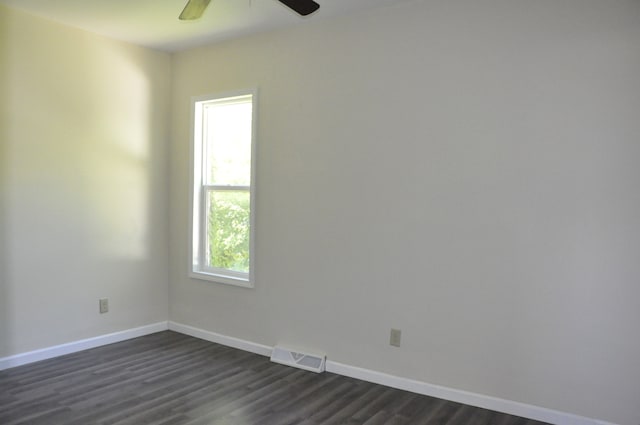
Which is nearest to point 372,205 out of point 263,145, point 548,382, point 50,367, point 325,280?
point 325,280

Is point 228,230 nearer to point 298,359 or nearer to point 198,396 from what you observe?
point 298,359

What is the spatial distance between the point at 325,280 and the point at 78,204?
211 cm

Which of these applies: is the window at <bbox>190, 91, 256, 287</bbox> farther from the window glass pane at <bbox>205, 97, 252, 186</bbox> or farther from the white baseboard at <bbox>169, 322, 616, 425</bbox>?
the white baseboard at <bbox>169, 322, 616, 425</bbox>

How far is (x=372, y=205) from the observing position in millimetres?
3238

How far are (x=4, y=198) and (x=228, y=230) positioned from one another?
5.55 ft

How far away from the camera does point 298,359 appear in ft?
11.6

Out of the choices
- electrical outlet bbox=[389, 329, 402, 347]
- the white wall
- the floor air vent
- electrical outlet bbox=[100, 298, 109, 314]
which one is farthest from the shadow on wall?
electrical outlet bbox=[389, 329, 402, 347]

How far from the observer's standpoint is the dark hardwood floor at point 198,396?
267 centimetres

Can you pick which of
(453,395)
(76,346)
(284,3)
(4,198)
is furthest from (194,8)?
(76,346)

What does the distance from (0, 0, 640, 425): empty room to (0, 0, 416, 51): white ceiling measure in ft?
0.10

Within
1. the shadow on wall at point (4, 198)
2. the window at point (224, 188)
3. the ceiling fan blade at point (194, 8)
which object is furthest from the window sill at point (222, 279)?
the ceiling fan blade at point (194, 8)

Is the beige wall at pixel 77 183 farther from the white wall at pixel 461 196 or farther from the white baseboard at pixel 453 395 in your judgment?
the white baseboard at pixel 453 395

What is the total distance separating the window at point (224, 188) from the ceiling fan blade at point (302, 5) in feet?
5.04

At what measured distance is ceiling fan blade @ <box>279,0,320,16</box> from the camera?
2229mm
